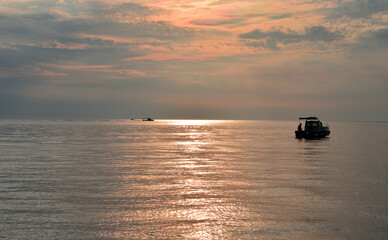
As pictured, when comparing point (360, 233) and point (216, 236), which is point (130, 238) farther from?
point (360, 233)

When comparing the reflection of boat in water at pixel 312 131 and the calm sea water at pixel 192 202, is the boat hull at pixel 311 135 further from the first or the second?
the calm sea water at pixel 192 202

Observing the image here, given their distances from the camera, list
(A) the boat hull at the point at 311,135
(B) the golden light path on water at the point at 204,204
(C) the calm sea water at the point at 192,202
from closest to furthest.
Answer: (C) the calm sea water at the point at 192,202
(B) the golden light path on water at the point at 204,204
(A) the boat hull at the point at 311,135

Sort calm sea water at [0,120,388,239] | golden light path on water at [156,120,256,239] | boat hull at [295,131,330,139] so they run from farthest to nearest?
1. boat hull at [295,131,330,139]
2. golden light path on water at [156,120,256,239]
3. calm sea water at [0,120,388,239]

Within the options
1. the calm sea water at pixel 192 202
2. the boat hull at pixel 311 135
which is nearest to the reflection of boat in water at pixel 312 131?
the boat hull at pixel 311 135

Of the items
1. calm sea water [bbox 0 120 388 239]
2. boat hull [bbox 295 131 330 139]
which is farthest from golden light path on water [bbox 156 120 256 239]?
boat hull [bbox 295 131 330 139]

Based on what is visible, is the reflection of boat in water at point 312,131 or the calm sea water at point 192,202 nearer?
the calm sea water at point 192,202

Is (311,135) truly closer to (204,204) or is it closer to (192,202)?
(192,202)

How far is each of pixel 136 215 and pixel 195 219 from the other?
226 cm

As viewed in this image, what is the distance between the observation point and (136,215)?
14516mm

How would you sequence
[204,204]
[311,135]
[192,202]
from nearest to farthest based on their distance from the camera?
[204,204] < [192,202] < [311,135]

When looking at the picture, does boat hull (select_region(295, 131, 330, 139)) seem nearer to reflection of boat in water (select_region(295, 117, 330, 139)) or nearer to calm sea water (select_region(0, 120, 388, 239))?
reflection of boat in water (select_region(295, 117, 330, 139))

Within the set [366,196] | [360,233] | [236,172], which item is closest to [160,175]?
[236,172]

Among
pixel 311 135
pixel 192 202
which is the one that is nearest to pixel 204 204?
pixel 192 202

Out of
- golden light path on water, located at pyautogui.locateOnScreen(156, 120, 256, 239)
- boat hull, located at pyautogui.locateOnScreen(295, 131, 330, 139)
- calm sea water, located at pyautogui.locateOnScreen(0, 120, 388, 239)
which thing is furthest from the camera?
boat hull, located at pyautogui.locateOnScreen(295, 131, 330, 139)
